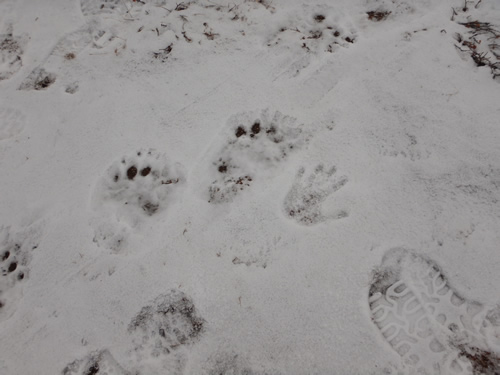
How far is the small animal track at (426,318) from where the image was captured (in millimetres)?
1464

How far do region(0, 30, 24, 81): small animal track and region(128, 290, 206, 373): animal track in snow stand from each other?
210cm

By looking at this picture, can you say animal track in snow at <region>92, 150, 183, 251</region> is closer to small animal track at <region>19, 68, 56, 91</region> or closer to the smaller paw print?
the smaller paw print

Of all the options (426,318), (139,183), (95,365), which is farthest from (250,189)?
(95,365)

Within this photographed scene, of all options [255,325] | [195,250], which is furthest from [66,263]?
[255,325]

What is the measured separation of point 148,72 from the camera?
2223 millimetres

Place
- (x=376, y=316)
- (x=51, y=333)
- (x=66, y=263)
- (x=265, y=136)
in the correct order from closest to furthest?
(x=376, y=316), (x=51, y=333), (x=66, y=263), (x=265, y=136)

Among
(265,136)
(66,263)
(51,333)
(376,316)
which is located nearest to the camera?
(376,316)

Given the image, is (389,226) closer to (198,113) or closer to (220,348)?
(220,348)

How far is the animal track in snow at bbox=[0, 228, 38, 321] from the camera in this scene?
1.75m

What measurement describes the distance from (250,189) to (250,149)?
0.90 feet

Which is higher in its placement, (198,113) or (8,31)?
(8,31)

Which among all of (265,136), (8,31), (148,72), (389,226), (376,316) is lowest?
(376,316)

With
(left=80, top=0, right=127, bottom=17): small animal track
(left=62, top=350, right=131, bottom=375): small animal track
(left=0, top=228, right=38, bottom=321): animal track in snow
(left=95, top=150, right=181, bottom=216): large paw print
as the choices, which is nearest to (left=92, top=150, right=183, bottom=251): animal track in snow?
(left=95, top=150, right=181, bottom=216): large paw print

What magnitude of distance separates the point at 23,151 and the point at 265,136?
5.44 ft
